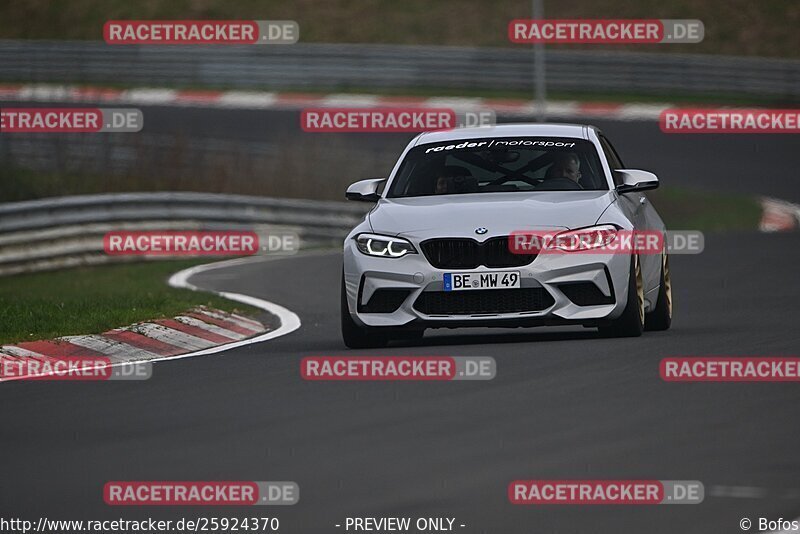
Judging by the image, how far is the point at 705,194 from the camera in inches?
1198

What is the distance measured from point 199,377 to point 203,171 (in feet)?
62.3

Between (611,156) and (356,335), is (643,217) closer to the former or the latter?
(611,156)

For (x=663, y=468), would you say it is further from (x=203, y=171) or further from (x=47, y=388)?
(x=203, y=171)

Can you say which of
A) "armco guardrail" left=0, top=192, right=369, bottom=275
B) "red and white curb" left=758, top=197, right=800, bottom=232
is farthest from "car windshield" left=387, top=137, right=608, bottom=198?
"red and white curb" left=758, top=197, right=800, bottom=232

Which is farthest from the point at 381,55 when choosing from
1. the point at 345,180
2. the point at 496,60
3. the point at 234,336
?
the point at 234,336

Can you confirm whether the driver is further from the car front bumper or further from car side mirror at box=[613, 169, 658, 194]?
the car front bumper

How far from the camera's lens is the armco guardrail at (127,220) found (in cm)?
2275

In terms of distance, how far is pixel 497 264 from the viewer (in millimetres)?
11047

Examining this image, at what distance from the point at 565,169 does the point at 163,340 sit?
2986mm

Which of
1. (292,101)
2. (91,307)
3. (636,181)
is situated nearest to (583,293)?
(636,181)

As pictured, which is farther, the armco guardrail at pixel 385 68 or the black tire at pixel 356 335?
the armco guardrail at pixel 385 68

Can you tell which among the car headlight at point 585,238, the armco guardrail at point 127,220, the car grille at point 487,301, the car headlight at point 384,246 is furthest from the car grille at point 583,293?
the armco guardrail at point 127,220

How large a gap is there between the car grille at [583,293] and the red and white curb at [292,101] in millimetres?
25957

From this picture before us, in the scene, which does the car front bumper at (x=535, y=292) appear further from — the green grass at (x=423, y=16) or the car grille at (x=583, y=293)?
the green grass at (x=423, y=16)
